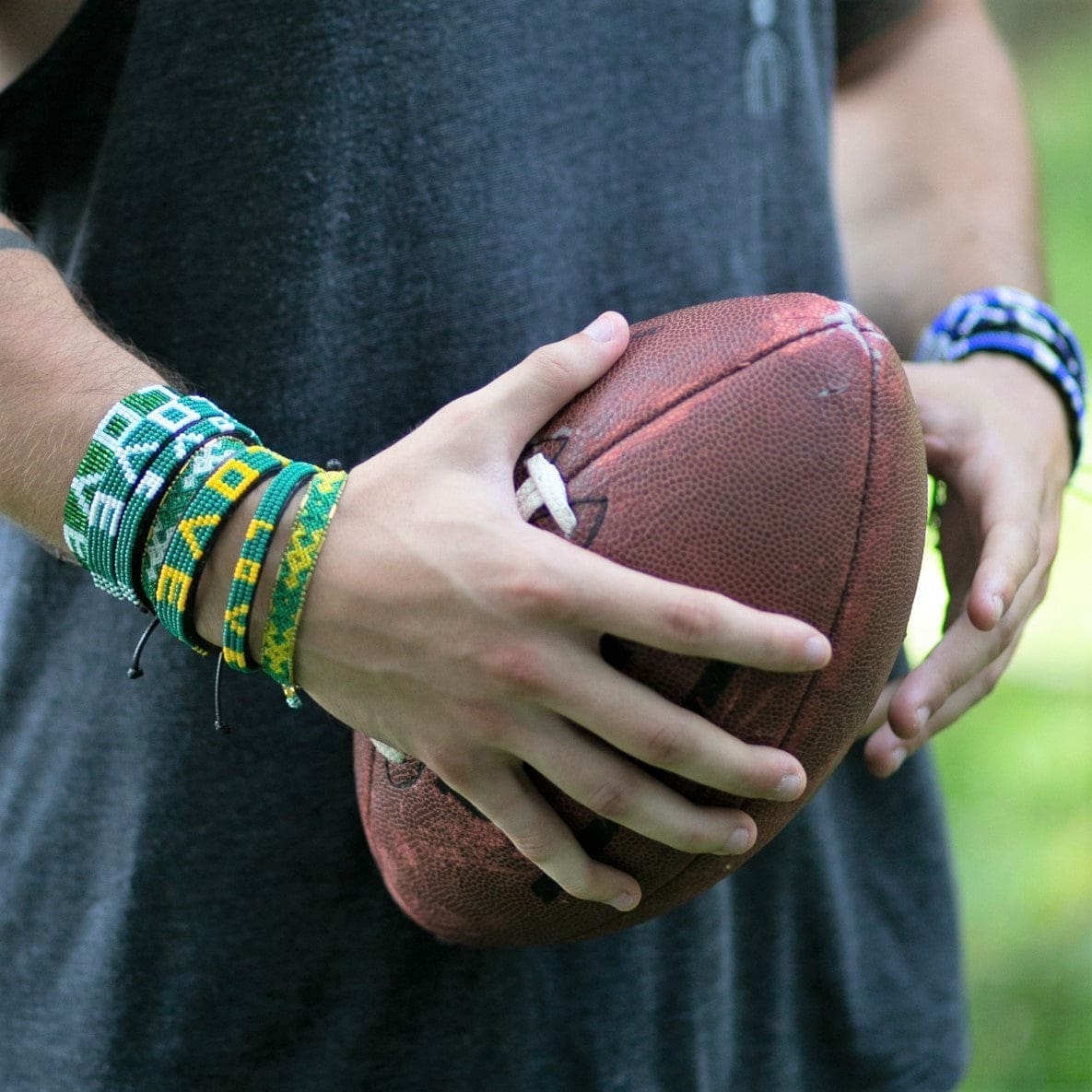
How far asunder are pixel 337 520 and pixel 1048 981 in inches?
94.3

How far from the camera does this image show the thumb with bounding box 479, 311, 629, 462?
823 millimetres

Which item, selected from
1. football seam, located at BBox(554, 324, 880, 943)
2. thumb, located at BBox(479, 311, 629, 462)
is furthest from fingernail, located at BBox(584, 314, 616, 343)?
football seam, located at BBox(554, 324, 880, 943)

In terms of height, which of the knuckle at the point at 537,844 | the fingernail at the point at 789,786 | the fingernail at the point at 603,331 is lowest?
→ the knuckle at the point at 537,844

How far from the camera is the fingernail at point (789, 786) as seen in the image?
2.64 ft

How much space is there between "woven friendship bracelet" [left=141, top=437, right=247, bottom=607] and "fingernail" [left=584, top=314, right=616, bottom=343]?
26cm

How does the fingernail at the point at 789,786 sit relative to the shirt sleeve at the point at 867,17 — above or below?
below

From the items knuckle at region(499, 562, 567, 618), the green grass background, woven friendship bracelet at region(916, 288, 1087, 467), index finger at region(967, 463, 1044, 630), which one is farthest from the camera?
the green grass background

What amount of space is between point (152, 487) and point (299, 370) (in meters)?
0.34

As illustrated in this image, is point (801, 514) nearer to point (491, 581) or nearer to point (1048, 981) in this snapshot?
point (491, 581)

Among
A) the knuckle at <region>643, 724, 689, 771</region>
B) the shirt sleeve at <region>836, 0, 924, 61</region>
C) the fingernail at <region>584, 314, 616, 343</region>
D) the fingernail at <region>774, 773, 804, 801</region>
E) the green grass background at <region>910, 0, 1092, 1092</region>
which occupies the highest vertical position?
the shirt sleeve at <region>836, 0, 924, 61</region>

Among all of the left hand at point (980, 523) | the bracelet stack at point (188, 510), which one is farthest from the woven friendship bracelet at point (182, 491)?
the left hand at point (980, 523)

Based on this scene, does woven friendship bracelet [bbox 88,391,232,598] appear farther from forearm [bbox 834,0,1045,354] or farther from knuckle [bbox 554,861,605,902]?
forearm [bbox 834,0,1045,354]

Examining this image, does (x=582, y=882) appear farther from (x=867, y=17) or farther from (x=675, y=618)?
(x=867, y=17)

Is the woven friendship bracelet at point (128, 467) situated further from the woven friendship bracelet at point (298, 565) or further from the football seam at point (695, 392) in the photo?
the football seam at point (695, 392)
